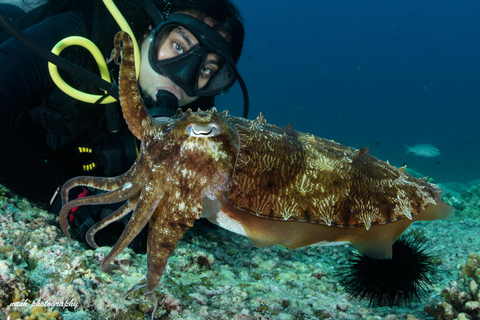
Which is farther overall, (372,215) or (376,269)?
(376,269)

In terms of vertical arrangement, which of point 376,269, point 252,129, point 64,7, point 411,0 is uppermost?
point 411,0

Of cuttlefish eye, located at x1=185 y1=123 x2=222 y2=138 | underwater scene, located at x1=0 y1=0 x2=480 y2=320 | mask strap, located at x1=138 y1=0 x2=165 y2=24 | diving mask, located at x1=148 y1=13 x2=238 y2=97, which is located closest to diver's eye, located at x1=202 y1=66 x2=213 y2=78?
diving mask, located at x1=148 y1=13 x2=238 y2=97

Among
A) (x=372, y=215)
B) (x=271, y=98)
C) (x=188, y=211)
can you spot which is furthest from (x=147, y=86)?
(x=271, y=98)

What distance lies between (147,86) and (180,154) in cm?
276

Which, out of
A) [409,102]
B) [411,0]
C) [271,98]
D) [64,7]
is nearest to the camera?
[64,7]

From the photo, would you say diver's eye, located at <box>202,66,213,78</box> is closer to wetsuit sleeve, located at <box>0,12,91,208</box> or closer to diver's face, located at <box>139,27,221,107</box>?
diver's face, located at <box>139,27,221,107</box>

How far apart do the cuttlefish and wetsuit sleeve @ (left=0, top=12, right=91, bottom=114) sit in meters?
1.93

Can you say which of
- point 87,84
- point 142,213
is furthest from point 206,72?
point 142,213

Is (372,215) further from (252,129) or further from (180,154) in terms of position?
(180,154)

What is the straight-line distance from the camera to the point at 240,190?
4.90ft

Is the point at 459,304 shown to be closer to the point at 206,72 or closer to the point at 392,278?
the point at 392,278

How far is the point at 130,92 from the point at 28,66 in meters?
2.39

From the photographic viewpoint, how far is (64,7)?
12.5ft

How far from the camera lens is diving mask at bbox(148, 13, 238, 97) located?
12.3 ft
